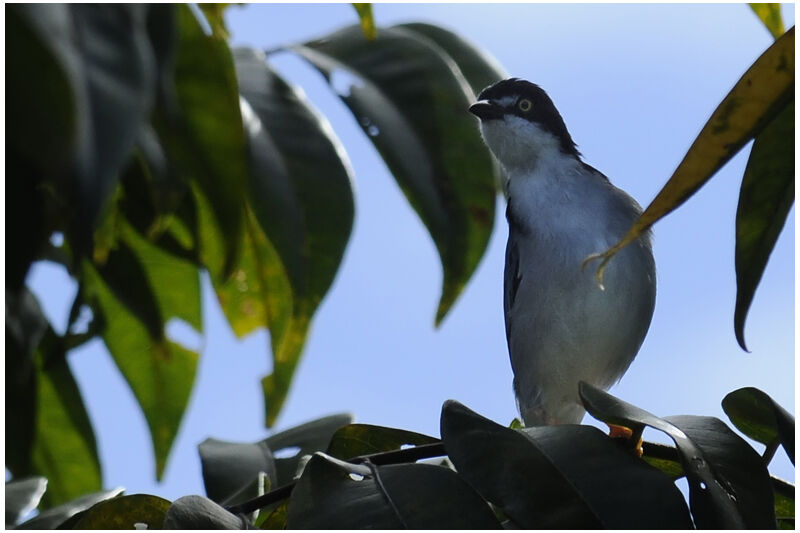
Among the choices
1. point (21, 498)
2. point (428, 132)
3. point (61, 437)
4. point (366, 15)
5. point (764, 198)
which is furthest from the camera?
point (61, 437)

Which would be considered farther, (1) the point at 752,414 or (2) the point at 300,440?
(2) the point at 300,440

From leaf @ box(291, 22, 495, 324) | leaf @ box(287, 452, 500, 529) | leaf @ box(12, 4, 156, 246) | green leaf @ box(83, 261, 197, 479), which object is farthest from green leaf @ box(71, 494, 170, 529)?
green leaf @ box(83, 261, 197, 479)

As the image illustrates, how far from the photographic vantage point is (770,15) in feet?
5.87

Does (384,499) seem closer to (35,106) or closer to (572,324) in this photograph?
(35,106)

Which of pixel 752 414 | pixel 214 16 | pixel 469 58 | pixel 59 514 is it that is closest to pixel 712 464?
pixel 752 414

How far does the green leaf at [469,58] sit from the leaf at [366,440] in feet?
3.27

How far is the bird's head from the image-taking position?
3.14m

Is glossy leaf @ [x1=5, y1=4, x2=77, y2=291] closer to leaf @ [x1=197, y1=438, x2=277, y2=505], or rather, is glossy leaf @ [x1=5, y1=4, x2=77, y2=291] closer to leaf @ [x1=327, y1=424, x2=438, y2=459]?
leaf @ [x1=327, y1=424, x2=438, y2=459]

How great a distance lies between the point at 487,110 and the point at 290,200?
1372 mm

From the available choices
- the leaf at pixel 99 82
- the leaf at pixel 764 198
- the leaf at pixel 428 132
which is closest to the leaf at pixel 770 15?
the leaf at pixel 764 198

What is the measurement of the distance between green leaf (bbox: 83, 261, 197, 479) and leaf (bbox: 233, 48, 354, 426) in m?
0.48

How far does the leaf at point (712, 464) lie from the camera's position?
1.40 m

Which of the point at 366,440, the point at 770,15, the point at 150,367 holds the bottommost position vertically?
the point at 150,367

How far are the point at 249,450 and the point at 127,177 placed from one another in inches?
25.8
